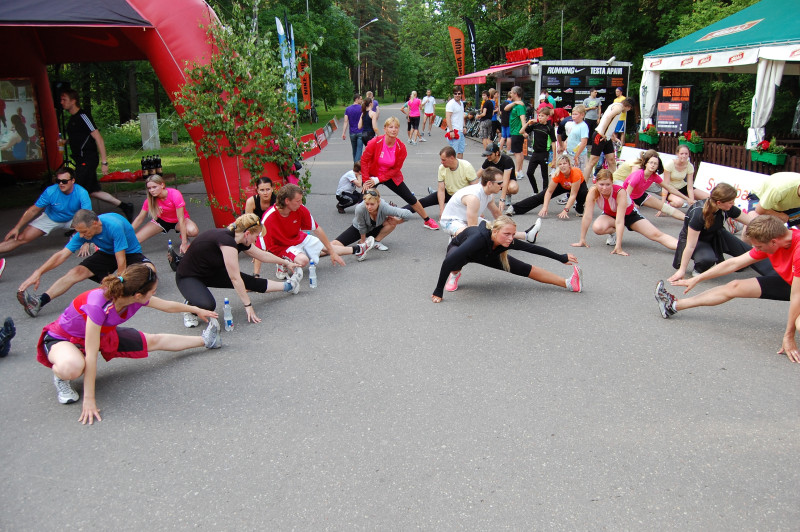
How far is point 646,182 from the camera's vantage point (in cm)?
841

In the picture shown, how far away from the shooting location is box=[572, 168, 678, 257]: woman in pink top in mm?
7637

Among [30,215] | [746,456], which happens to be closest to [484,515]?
[746,456]

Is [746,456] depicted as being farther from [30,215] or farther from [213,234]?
[30,215]

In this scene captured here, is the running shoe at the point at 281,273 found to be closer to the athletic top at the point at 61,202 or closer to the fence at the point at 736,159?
the athletic top at the point at 61,202

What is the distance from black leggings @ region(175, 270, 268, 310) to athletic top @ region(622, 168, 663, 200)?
4960mm

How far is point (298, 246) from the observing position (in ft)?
23.4

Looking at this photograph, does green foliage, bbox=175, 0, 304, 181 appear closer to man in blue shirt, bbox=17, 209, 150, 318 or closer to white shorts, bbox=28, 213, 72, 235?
white shorts, bbox=28, 213, 72, 235

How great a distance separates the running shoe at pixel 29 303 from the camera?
5.91m

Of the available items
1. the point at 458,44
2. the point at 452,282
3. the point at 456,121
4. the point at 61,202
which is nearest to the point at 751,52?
the point at 456,121

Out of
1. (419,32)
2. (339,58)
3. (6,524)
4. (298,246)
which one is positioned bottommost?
(6,524)

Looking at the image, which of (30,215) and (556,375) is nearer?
(556,375)

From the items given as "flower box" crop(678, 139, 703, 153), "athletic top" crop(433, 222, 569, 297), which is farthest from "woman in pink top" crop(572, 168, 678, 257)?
"flower box" crop(678, 139, 703, 153)

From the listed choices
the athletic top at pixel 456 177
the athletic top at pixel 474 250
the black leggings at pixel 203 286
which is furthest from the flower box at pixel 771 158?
the black leggings at pixel 203 286

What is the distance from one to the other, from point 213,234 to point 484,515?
376 centimetres
